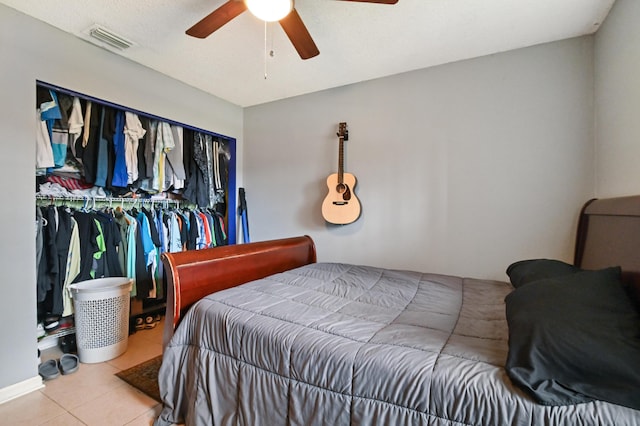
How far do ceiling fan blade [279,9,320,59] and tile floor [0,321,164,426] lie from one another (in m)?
2.25

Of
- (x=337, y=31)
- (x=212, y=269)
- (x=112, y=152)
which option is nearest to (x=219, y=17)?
(x=337, y=31)

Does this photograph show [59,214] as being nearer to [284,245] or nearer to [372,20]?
[284,245]

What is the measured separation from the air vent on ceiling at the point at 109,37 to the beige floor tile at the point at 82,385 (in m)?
2.36

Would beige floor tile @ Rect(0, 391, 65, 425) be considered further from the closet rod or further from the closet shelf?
the closet rod

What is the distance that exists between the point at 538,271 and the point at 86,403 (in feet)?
8.60

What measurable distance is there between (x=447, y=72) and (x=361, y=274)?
186cm

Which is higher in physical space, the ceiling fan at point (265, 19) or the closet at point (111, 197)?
the ceiling fan at point (265, 19)

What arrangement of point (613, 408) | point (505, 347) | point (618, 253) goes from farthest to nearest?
point (618, 253)
point (505, 347)
point (613, 408)

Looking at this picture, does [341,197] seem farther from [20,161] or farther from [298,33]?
[20,161]

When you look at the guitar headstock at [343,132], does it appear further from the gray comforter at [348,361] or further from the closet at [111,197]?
the gray comforter at [348,361]

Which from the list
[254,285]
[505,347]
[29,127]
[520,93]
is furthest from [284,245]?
[520,93]

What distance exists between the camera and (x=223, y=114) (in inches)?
134

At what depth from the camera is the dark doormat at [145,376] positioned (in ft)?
5.79

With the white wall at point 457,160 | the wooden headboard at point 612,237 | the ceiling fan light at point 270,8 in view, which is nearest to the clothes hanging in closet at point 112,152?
the white wall at point 457,160
